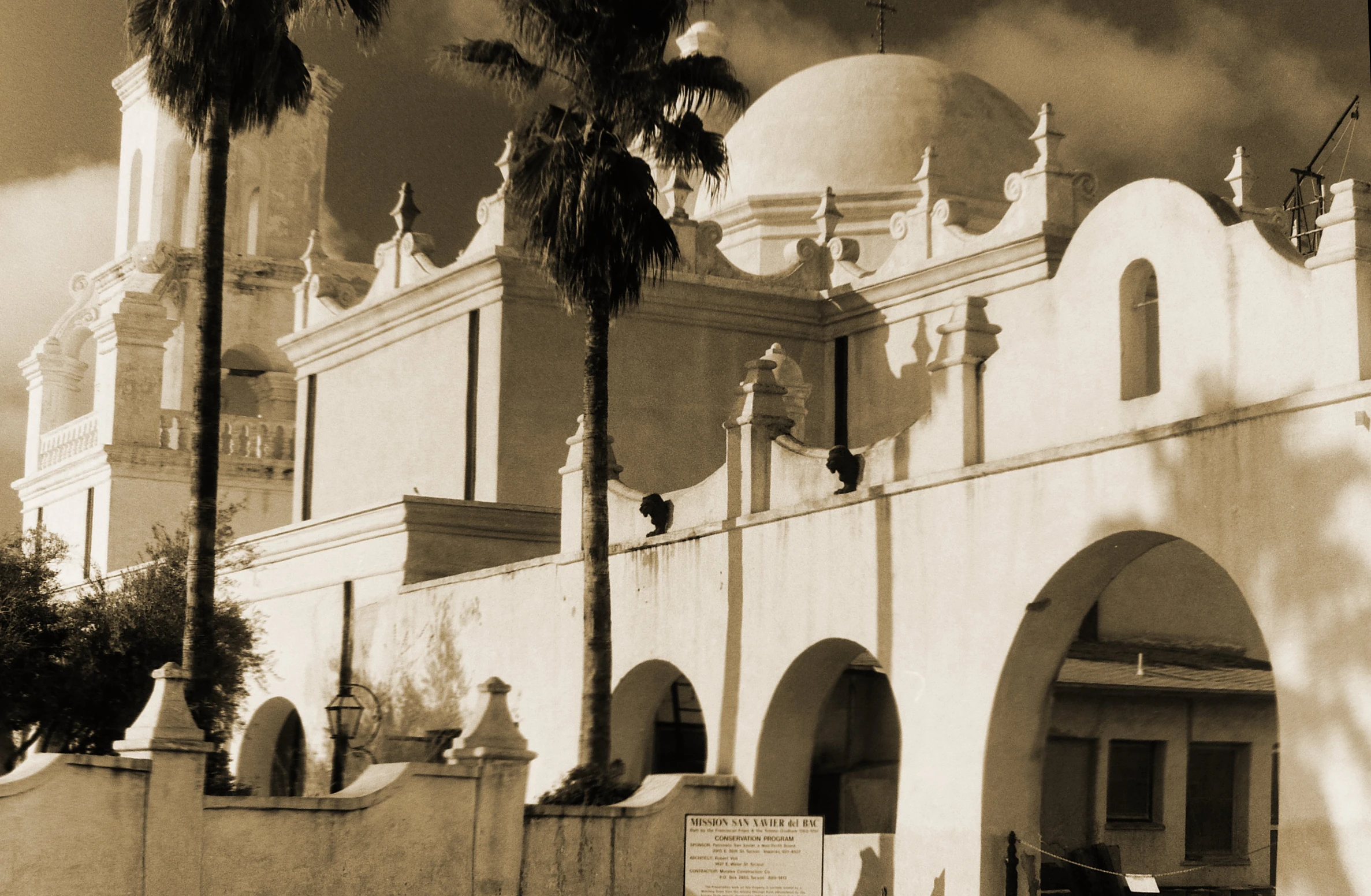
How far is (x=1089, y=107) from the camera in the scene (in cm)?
4325

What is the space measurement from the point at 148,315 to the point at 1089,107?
20447 millimetres

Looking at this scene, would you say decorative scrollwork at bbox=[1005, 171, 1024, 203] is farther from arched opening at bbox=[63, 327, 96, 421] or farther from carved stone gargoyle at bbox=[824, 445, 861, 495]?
arched opening at bbox=[63, 327, 96, 421]

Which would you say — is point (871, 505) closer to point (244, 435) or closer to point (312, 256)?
point (312, 256)

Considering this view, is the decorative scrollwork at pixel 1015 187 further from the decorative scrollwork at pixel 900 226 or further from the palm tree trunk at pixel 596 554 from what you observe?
the palm tree trunk at pixel 596 554

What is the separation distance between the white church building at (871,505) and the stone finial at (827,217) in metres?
0.08

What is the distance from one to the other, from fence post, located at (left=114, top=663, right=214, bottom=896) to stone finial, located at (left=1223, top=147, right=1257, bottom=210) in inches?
626

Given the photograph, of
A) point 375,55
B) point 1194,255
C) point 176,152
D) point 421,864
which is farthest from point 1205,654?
point 375,55

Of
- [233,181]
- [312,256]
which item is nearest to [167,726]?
[312,256]

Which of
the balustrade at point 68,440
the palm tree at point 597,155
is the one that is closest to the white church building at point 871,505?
the balustrade at point 68,440

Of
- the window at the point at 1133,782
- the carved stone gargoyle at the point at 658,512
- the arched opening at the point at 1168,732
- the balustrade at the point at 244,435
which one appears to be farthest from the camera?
the balustrade at the point at 244,435

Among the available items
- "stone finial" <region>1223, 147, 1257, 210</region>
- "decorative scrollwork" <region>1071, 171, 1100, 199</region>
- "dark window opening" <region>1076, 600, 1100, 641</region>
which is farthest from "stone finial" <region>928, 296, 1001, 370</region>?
"stone finial" <region>1223, 147, 1257, 210</region>

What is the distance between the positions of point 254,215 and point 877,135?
55.4 ft

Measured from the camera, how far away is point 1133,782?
25750 mm

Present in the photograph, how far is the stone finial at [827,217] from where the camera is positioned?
3097cm
